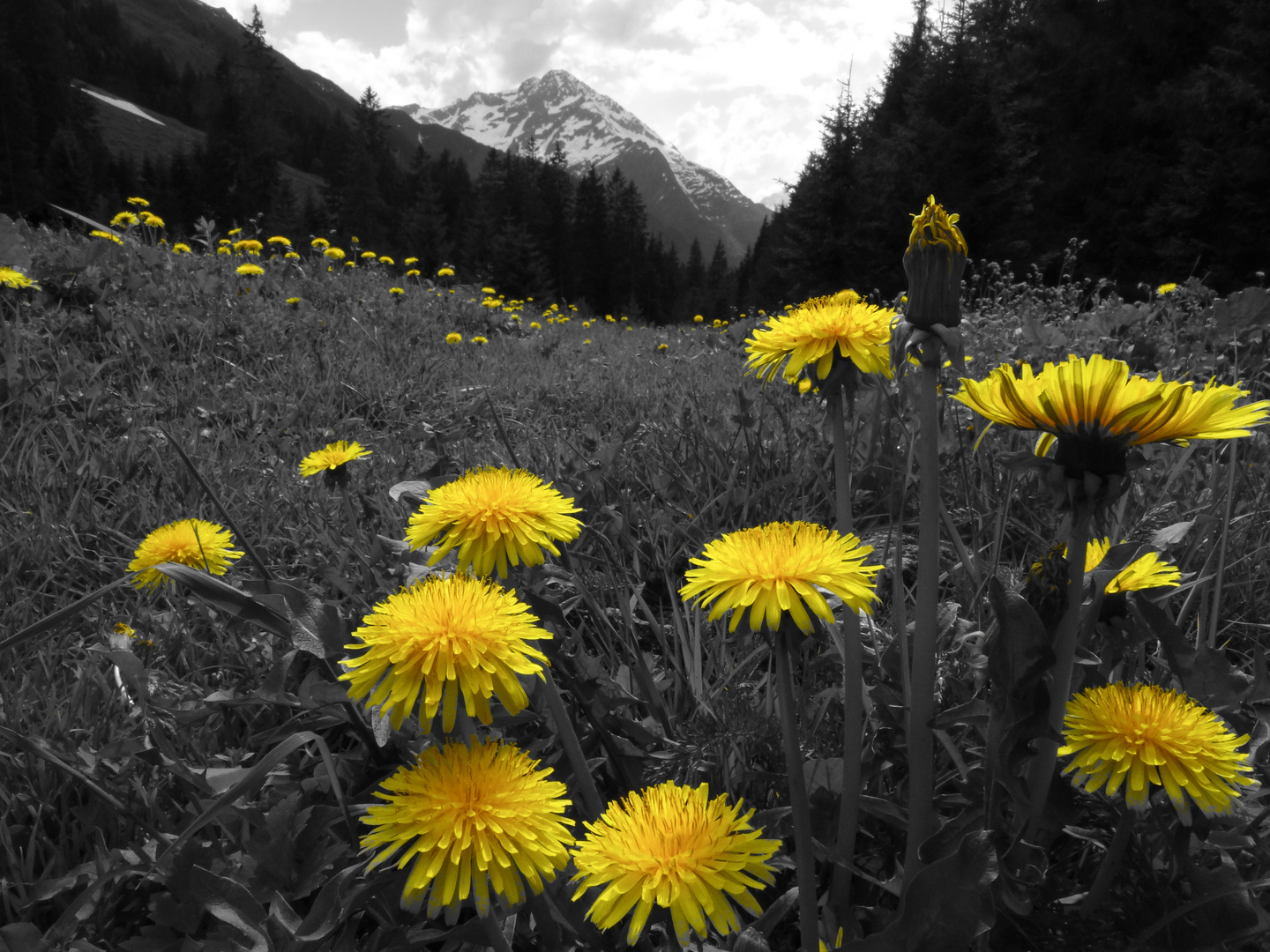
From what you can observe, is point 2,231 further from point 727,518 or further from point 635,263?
point 635,263

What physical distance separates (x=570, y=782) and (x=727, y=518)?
42.1 inches

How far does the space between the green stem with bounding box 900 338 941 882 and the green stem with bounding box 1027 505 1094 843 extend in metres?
0.13

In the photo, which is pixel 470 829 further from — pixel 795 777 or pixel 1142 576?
pixel 1142 576

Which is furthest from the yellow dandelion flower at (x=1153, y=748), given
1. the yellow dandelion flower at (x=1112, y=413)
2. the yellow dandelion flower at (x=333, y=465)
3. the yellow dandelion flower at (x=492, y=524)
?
the yellow dandelion flower at (x=333, y=465)

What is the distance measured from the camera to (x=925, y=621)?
0.87m

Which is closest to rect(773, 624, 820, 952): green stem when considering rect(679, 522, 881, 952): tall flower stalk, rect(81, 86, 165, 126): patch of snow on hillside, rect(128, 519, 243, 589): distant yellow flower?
rect(679, 522, 881, 952): tall flower stalk

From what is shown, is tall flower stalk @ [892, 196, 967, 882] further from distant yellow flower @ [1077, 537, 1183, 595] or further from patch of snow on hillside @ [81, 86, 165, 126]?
patch of snow on hillside @ [81, 86, 165, 126]

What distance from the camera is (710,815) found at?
2.52ft

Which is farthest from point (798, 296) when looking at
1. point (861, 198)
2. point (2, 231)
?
point (2, 231)

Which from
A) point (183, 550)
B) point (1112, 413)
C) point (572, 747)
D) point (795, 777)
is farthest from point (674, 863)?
point (183, 550)

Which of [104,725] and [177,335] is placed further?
[177,335]

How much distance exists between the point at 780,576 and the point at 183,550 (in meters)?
1.34

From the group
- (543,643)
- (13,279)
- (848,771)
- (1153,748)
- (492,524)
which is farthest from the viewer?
(13,279)

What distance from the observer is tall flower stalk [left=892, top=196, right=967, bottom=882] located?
2.80ft
